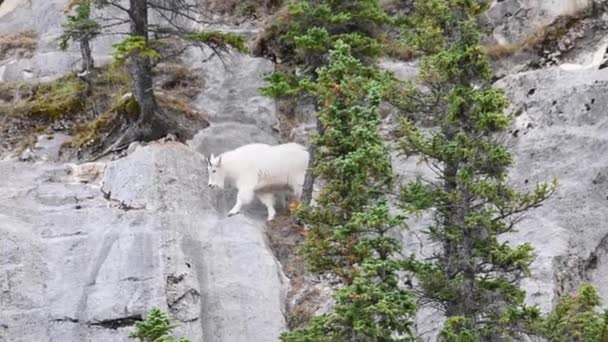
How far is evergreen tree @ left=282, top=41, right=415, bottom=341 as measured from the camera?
13.1 m

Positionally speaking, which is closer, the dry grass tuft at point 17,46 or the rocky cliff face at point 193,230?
the rocky cliff face at point 193,230

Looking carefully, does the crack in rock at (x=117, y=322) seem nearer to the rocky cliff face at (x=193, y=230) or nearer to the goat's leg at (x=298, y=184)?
the rocky cliff face at (x=193, y=230)

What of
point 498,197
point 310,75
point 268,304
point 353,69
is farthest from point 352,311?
point 310,75

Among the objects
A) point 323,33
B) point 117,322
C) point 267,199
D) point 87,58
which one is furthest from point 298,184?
point 87,58

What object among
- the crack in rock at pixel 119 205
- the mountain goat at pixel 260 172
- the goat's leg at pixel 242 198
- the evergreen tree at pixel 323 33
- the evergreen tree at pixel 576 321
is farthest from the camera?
the mountain goat at pixel 260 172

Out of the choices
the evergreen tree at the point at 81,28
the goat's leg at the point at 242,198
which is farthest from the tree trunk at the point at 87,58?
the goat's leg at the point at 242,198

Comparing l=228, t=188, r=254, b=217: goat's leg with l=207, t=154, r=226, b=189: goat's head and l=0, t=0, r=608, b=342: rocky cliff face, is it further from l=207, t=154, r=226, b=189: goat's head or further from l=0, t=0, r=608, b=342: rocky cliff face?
l=207, t=154, r=226, b=189: goat's head

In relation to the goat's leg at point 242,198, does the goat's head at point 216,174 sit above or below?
above

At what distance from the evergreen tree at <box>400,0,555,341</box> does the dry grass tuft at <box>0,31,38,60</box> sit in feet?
60.4

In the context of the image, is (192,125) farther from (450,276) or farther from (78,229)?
(450,276)

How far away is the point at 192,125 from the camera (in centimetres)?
2381

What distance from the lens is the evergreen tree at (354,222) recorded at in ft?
43.1

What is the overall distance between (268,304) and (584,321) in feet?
24.0

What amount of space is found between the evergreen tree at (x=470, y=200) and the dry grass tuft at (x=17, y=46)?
18397 millimetres
